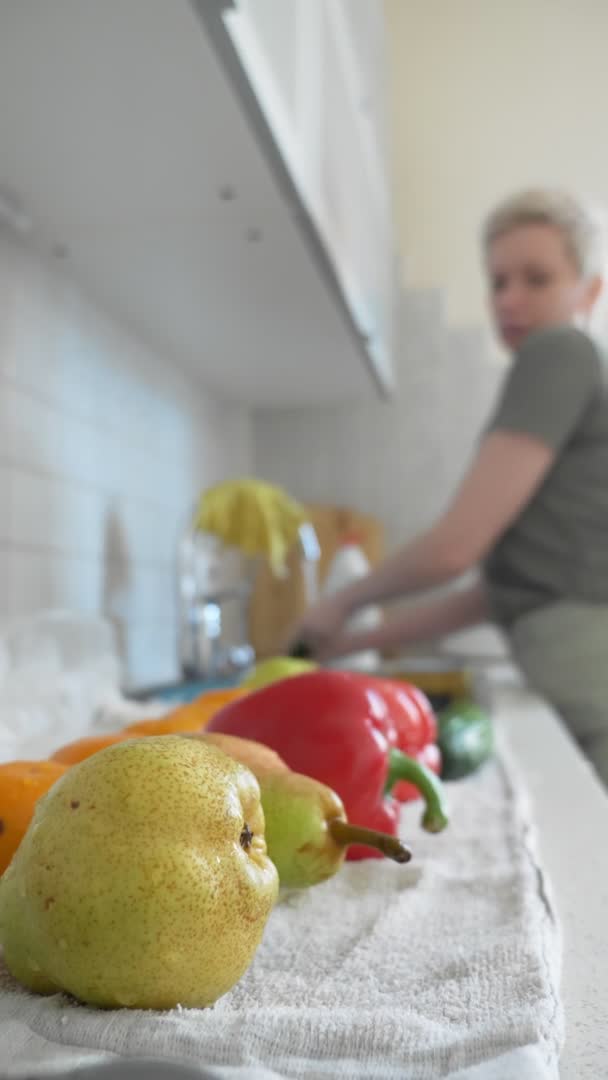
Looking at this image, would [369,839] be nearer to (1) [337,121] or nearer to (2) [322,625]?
(2) [322,625]

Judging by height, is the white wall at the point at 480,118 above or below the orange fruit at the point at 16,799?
above

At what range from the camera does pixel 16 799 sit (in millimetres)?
416

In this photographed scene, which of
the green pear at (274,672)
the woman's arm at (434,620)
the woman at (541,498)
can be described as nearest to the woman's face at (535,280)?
the woman at (541,498)

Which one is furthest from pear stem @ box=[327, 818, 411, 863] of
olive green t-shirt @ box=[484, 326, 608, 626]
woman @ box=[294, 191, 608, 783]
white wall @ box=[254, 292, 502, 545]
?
white wall @ box=[254, 292, 502, 545]

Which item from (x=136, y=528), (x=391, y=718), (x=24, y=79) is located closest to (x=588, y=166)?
(x=136, y=528)

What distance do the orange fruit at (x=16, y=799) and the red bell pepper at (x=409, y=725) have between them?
0.24m

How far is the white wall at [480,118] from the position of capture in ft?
9.54

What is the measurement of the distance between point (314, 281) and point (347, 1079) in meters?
1.27

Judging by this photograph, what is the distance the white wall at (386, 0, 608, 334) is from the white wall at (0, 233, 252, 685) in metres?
1.22

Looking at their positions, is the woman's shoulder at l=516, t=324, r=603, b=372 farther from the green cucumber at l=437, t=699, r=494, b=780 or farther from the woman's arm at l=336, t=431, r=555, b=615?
the green cucumber at l=437, t=699, r=494, b=780

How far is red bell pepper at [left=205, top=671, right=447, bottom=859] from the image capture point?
527mm

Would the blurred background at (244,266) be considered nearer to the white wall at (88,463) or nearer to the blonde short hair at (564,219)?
the white wall at (88,463)

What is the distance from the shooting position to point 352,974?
36 cm


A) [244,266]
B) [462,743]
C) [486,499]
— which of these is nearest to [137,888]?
[462,743]
